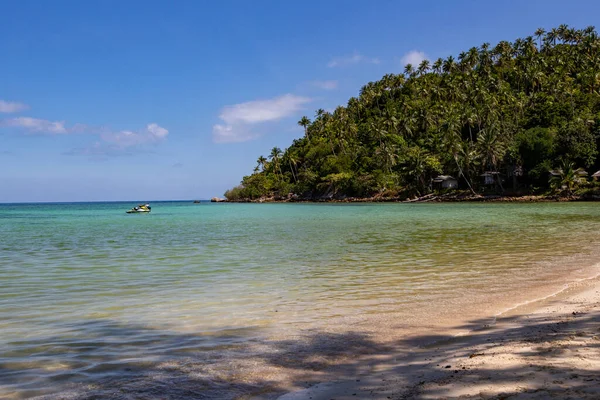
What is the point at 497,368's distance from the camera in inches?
195

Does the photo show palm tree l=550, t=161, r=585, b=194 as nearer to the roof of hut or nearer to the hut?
the hut

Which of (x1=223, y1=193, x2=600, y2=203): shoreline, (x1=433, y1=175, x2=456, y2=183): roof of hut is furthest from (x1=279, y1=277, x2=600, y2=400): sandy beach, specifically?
(x1=433, y1=175, x2=456, y2=183): roof of hut

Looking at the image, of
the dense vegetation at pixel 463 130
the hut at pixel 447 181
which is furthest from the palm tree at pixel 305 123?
the hut at pixel 447 181

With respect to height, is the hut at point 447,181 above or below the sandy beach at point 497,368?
above

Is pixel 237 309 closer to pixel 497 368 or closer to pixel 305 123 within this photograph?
pixel 497 368

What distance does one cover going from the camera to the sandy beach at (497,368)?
14.2 ft

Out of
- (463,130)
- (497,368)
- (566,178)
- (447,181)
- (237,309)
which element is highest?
(463,130)

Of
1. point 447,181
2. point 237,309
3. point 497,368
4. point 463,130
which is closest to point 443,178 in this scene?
point 447,181

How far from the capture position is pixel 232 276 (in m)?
14.2

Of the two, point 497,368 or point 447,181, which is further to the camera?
point 447,181

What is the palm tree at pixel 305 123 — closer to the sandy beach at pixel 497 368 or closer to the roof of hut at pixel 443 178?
the roof of hut at pixel 443 178

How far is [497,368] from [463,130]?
389 feet

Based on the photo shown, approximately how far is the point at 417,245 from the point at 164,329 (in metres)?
15.5

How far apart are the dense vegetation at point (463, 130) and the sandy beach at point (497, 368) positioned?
80.5 m
